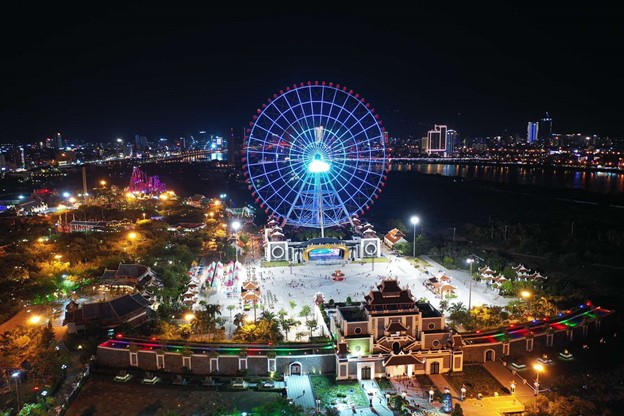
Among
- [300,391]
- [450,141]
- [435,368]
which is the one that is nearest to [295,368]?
[300,391]

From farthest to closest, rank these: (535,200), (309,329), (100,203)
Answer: (535,200) < (100,203) < (309,329)

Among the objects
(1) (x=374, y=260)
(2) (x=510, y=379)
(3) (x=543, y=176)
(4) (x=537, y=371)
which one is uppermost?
(3) (x=543, y=176)

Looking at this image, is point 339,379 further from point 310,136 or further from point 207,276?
point 310,136

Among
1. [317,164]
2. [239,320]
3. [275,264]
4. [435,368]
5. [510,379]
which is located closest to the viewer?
[510,379]

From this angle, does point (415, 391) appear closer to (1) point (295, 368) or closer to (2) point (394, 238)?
(1) point (295, 368)

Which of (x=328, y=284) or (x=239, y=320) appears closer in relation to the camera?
(x=239, y=320)

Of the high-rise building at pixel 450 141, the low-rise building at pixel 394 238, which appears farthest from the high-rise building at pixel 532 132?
the low-rise building at pixel 394 238

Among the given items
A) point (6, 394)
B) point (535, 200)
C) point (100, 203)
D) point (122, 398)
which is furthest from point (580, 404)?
point (535, 200)

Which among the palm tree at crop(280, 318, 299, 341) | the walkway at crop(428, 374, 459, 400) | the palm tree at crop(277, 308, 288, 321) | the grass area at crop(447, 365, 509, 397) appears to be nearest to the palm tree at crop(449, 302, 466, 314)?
the grass area at crop(447, 365, 509, 397)
